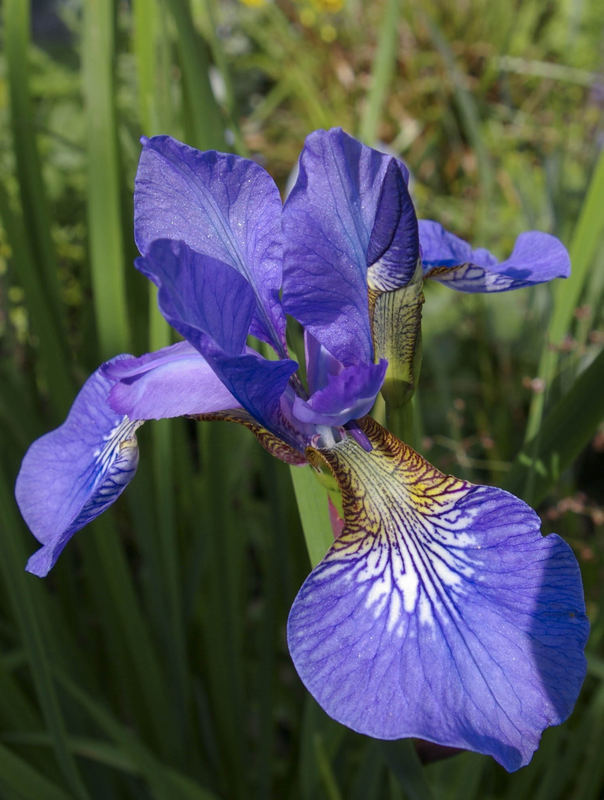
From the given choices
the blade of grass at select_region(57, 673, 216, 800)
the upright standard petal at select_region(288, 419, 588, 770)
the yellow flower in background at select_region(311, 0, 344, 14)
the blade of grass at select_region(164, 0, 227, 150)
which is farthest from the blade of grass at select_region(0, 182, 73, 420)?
the yellow flower in background at select_region(311, 0, 344, 14)

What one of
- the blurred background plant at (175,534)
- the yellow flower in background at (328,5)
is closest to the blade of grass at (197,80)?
the blurred background plant at (175,534)

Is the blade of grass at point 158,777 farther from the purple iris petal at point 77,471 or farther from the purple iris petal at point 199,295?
the purple iris petal at point 199,295

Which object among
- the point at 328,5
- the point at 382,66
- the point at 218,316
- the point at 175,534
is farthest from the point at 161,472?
the point at 328,5

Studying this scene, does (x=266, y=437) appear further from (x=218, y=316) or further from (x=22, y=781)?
(x=22, y=781)

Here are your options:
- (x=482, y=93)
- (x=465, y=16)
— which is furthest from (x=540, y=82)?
(x=465, y=16)

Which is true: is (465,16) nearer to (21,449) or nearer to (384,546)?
(21,449)

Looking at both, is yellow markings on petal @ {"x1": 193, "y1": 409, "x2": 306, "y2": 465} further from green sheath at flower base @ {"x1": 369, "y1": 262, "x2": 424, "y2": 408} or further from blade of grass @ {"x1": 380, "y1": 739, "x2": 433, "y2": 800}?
blade of grass @ {"x1": 380, "y1": 739, "x2": 433, "y2": 800}
